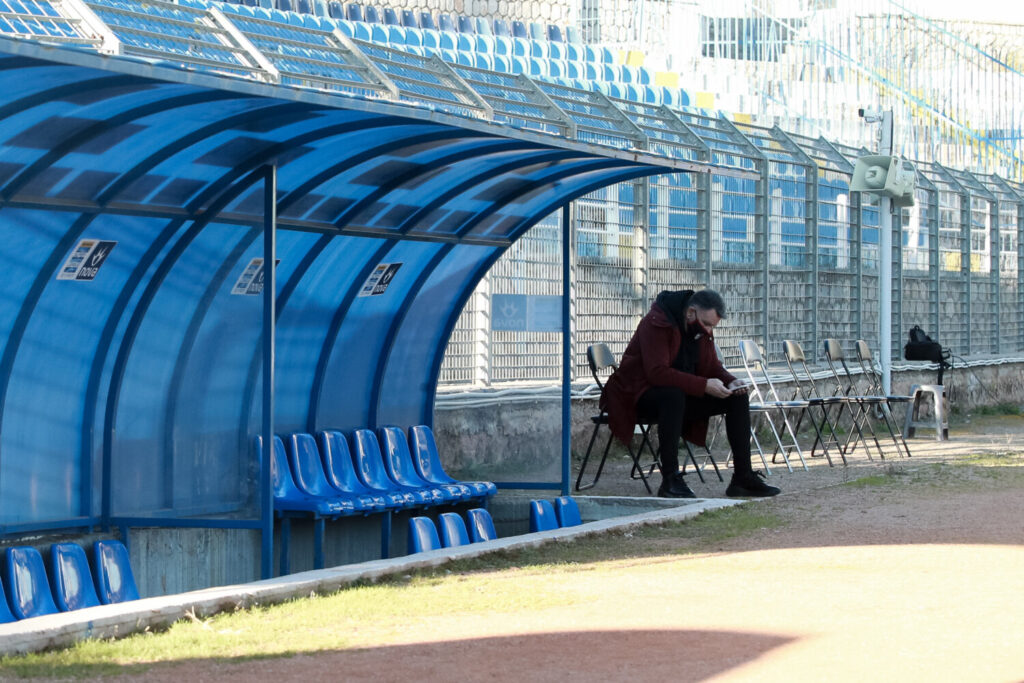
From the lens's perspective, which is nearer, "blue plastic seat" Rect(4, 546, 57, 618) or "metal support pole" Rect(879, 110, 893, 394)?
"blue plastic seat" Rect(4, 546, 57, 618)

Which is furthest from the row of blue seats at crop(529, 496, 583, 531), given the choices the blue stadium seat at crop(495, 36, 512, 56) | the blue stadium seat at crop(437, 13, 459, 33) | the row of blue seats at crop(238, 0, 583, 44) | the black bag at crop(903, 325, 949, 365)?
the blue stadium seat at crop(437, 13, 459, 33)

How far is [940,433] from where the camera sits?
16.8m

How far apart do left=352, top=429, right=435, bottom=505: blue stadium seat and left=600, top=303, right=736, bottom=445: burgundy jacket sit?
184cm

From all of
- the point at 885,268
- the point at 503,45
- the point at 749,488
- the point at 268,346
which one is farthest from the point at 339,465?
the point at 503,45

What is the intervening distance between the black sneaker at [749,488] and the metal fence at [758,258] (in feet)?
7.66

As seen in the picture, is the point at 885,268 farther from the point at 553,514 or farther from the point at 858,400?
the point at 553,514

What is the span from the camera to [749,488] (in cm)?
1112

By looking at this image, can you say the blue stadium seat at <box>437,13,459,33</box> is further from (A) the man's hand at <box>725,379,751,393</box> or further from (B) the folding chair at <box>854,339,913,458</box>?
(A) the man's hand at <box>725,379,751,393</box>

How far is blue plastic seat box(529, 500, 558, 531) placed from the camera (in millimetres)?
10219

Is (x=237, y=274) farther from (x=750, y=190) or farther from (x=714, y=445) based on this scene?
(x=750, y=190)

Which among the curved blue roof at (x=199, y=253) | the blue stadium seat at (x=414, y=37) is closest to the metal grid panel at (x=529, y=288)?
the curved blue roof at (x=199, y=253)

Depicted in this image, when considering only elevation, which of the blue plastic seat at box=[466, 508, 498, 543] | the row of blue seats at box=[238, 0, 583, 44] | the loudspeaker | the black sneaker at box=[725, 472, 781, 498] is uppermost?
the row of blue seats at box=[238, 0, 583, 44]

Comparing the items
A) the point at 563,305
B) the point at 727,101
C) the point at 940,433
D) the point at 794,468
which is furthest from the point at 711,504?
the point at 727,101

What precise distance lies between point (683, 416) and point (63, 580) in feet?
16.2
